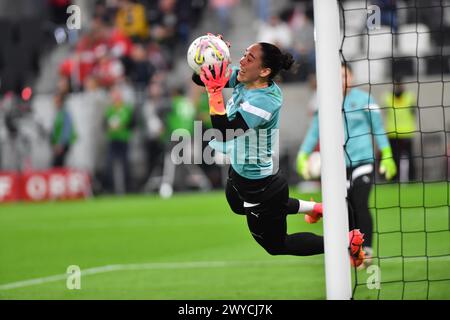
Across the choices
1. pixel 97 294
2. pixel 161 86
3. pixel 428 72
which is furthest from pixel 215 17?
pixel 97 294

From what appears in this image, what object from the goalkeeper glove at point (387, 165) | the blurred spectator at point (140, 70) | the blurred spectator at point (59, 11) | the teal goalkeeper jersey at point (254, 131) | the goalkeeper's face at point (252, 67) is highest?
the blurred spectator at point (59, 11)

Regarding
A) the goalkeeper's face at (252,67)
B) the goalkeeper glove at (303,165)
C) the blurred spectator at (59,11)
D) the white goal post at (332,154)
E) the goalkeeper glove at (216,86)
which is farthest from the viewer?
the blurred spectator at (59,11)

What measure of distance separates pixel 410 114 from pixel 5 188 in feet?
29.8

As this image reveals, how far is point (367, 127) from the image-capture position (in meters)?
9.83

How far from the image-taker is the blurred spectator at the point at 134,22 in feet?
74.4

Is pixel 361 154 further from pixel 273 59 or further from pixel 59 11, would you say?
pixel 59 11

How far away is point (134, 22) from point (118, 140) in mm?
3346

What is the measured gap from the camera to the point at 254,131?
6.53 m

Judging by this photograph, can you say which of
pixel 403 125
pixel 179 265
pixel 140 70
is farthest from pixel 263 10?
pixel 179 265

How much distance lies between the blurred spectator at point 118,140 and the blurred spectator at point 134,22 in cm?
185

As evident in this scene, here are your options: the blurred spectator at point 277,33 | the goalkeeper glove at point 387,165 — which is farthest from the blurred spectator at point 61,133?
the goalkeeper glove at point 387,165

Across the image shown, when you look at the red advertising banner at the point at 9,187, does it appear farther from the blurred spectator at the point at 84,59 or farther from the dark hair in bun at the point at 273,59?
the dark hair in bun at the point at 273,59

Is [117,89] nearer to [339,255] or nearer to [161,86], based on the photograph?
[161,86]

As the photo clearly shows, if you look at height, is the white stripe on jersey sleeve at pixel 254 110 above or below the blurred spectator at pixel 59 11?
below
